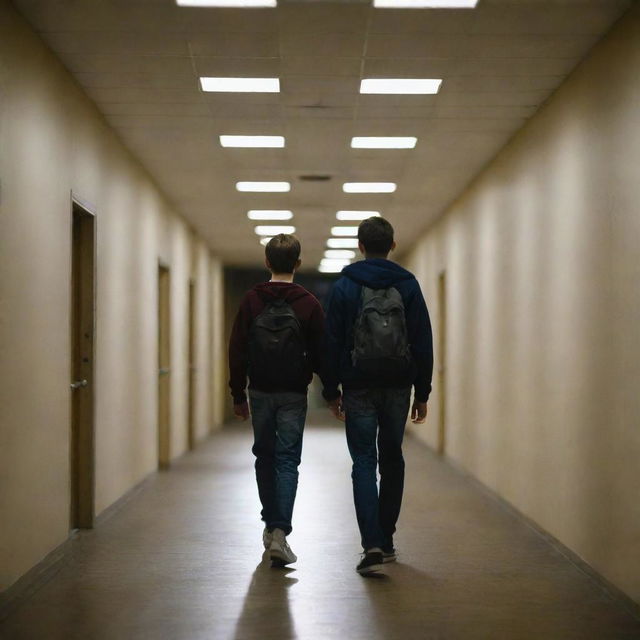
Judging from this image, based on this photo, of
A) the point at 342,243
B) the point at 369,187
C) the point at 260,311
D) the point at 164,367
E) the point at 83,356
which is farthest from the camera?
the point at 342,243

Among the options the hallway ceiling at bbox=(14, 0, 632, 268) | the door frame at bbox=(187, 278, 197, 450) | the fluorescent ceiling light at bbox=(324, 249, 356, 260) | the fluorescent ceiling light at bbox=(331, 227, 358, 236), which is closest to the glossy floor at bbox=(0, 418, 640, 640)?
the hallway ceiling at bbox=(14, 0, 632, 268)

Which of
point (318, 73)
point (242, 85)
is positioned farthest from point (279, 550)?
point (242, 85)

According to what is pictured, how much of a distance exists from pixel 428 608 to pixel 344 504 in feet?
9.33

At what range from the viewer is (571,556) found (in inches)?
190

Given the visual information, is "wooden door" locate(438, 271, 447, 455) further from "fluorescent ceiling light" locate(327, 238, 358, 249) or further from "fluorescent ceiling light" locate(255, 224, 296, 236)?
"fluorescent ceiling light" locate(327, 238, 358, 249)

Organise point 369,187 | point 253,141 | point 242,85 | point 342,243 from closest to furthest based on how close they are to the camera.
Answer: point 242,85 → point 253,141 → point 369,187 → point 342,243

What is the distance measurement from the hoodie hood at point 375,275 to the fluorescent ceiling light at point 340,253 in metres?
10.0

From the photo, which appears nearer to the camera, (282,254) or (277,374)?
(277,374)

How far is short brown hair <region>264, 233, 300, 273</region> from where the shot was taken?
177 inches

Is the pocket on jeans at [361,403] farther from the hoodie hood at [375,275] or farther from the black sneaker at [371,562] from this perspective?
the black sneaker at [371,562]

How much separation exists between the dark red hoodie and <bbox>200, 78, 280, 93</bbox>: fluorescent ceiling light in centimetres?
164

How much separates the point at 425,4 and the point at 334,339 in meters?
1.61

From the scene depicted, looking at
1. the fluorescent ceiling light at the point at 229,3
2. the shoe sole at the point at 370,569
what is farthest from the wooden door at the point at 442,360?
the fluorescent ceiling light at the point at 229,3

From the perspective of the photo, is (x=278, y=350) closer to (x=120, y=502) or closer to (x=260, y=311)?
(x=260, y=311)
